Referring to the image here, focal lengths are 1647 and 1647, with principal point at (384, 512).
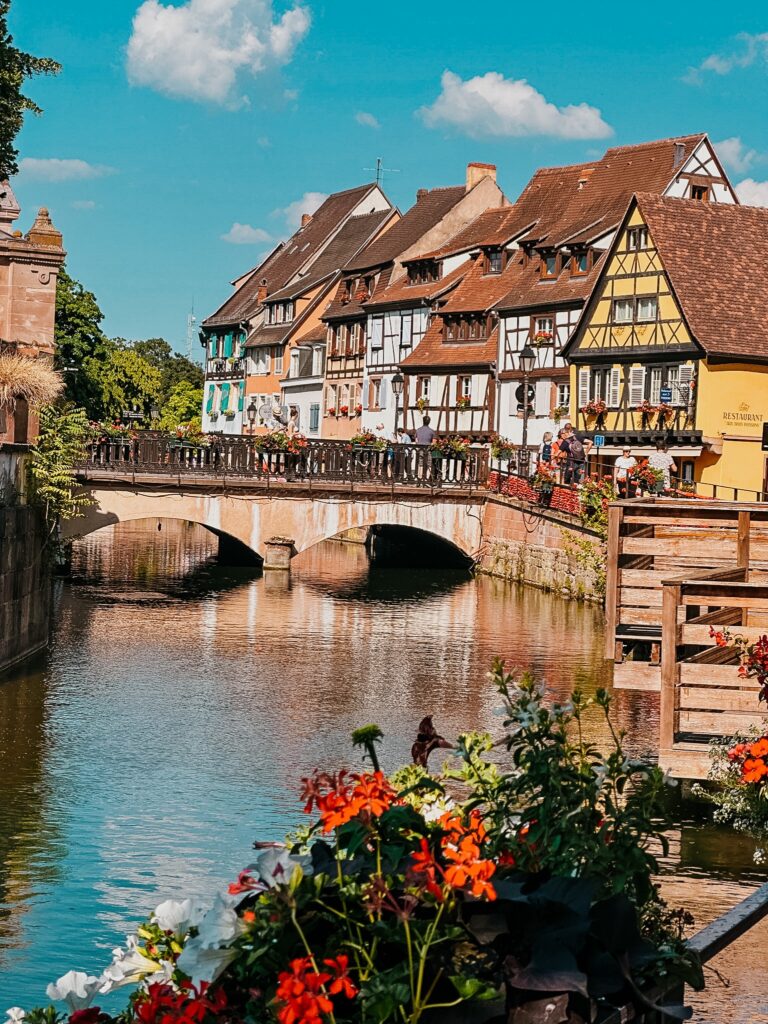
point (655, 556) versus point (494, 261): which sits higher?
point (494, 261)

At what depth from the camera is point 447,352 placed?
55875mm

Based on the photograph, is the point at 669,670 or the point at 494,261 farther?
the point at 494,261

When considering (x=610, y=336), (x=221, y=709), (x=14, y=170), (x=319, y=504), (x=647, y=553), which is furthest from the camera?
(x=610, y=336)

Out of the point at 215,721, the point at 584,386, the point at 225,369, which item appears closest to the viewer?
the point at 215,721

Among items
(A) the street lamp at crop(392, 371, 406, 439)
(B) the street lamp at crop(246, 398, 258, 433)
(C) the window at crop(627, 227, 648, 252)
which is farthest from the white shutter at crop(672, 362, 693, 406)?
(B) the street lamp at crop(246, 398, 258, 433)

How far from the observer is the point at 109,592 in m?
35.9

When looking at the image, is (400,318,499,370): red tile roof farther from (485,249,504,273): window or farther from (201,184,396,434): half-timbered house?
(201,184,396,434): half-timbered house

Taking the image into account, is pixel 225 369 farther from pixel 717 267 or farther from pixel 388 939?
pixel 388 939

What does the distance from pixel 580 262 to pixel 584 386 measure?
470 centimetres

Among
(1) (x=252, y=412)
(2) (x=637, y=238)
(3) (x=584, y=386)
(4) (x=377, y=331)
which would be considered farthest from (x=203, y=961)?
(1) (x=252, y=412)

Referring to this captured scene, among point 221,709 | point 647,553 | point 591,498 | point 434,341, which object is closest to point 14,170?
point 221,709

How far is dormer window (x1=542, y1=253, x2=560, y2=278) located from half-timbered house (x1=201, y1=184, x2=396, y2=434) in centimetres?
1749

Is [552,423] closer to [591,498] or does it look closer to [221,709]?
[591,498]

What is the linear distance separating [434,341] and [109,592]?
23.8 meters
